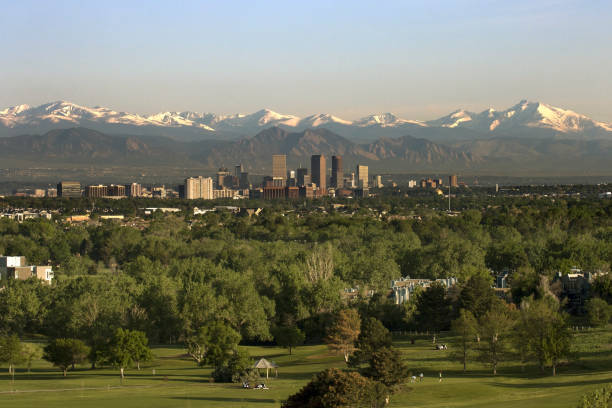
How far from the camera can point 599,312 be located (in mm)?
74625

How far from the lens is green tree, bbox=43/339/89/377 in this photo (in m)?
63.5

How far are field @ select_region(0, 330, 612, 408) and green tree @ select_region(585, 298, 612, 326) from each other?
13.5ft

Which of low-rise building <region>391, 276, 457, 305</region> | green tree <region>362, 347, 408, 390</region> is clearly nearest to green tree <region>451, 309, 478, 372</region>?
green tree <region>362, 347, 408, 390</region>

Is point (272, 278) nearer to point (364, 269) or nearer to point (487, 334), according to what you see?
point (364, 269)

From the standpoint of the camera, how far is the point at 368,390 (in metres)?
45.8

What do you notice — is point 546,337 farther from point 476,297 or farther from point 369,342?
point 476,297

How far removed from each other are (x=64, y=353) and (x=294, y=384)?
15.0 m

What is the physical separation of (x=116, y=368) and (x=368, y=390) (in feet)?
77.6

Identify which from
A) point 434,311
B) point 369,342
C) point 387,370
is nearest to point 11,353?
point 369,342

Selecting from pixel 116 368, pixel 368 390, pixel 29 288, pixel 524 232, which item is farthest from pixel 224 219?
pixel 368 390

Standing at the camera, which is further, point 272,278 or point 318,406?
point 272,278

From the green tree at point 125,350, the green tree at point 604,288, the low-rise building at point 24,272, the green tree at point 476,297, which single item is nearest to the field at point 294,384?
the green tree at point 125,350

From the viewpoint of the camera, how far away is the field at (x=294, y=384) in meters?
50.8

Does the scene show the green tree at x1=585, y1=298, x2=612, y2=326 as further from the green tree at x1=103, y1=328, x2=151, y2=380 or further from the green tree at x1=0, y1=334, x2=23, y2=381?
the green tree at x1=0, y1=334, x2=23, y2=381
